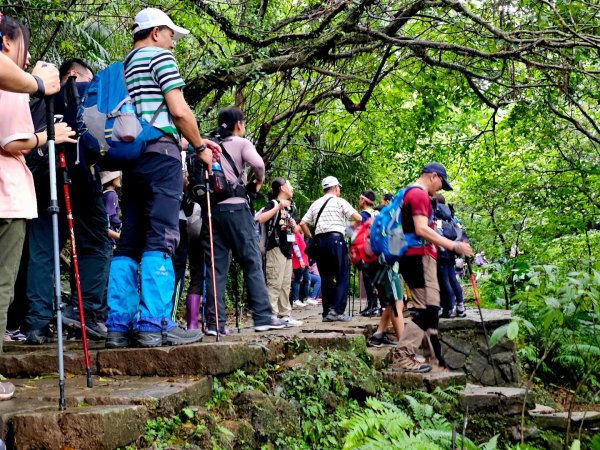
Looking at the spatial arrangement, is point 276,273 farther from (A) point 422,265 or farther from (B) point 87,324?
(B) point 87,324

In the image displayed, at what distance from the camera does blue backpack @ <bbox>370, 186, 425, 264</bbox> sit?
678 centimetres

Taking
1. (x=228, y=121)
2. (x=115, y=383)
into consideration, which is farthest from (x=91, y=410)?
(x=228, y=121)

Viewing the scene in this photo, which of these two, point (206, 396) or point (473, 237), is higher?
point (473, 237)

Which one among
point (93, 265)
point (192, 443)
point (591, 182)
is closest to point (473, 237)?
point (591, 182)

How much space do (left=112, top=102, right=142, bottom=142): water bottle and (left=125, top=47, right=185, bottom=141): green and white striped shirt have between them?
0.37ft

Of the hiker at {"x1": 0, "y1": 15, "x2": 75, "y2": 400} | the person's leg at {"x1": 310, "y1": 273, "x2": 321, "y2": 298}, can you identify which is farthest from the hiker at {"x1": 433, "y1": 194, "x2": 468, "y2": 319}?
the person's leg at {"x1": 310, "y1": 273, "x2": 321, "y2": 298}

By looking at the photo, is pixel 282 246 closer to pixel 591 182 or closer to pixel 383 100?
pixel 383 100

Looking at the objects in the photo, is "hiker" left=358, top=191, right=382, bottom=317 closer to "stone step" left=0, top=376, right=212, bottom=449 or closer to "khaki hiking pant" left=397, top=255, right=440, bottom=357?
"khaki hiking pant" left=397, top=255, right=440, bottom=357

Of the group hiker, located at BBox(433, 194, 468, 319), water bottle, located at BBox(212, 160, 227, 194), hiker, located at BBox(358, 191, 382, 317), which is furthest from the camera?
hiker, located at BBox(358, 191, 382, 317)

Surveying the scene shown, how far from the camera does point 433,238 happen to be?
21.0ft

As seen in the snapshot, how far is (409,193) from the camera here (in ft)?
21.9

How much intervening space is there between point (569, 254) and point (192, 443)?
479 inches

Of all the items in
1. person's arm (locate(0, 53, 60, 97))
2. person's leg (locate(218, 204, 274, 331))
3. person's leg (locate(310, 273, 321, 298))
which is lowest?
person's leg (locate(310, 273, 321, 298))

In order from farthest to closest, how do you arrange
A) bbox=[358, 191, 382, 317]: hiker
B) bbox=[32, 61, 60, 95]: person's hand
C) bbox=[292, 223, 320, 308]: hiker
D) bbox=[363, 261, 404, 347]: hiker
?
1. bbox=[292, 223, 320, 308]: hiker
2. bbox=[358, 191, 382, 317]: hiker
3. bbox=[363, 261, 404, 347]: hiker
4. bbox=[32, 61, 60, 95]: person's hand
